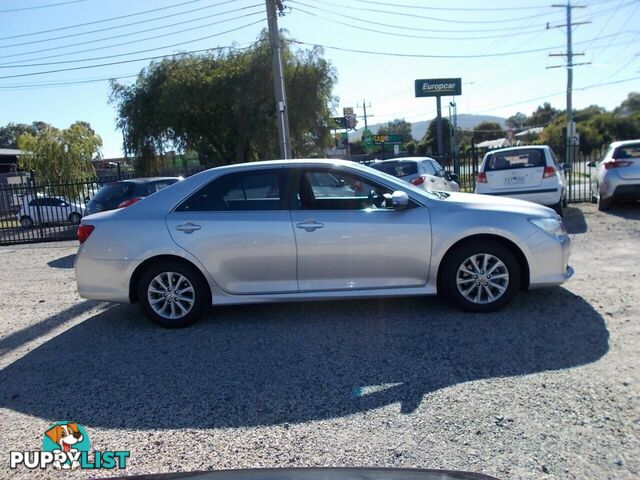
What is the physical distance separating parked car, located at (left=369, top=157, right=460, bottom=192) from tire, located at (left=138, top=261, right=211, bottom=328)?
6930 millimetres

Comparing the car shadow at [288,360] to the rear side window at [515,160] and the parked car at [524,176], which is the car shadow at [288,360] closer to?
the parked car at [524,176]

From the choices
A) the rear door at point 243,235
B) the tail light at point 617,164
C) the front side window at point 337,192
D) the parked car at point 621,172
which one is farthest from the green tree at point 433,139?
the rear door at point 243,235

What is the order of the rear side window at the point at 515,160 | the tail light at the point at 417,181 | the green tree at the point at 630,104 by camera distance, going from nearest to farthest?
the rear side window at the point at 515,160 → the tail light at the point at 417,181 → the green tree at the point at 630,104

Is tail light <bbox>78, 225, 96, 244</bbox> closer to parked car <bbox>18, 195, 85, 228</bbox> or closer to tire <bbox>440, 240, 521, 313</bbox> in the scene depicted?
tire <bbox>440, 240, 521, 313</bbox>

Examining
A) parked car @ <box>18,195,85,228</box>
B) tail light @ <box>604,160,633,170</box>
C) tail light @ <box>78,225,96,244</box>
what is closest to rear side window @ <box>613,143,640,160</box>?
tail light @ <box>604,160,633,170</box>

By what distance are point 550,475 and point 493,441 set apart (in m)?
A: 0.38

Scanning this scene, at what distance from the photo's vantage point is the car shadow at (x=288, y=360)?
12.0 feet

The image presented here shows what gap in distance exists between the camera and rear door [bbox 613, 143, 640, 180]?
1091cm

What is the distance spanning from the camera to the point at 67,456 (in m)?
3.20

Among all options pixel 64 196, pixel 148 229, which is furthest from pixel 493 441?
pixel 64 196

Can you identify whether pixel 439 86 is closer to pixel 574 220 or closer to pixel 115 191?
pixel 574 220

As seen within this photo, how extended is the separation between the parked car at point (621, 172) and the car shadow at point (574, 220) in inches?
28.4

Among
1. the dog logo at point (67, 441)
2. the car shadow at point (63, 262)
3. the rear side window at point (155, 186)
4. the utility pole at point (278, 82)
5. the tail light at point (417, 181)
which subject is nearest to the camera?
the dog logo at point (67, 441)

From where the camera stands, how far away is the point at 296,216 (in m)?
5.21
